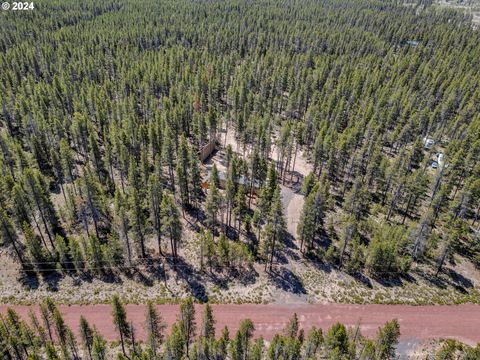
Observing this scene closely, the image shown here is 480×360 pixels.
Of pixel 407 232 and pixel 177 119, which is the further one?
pixel 177 119

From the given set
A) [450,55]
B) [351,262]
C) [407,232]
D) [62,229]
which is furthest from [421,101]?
[62,229]

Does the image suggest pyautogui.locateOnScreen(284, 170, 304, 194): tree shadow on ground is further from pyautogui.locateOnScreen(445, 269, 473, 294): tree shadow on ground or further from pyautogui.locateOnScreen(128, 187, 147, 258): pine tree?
pyautogui.locateOnScreen(128, 187, 147, 258): pine tree

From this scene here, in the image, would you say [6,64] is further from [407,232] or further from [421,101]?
[421,101]

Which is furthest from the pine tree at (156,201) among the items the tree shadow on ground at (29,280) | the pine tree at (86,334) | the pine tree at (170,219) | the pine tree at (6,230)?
the pine tree at (6,230)

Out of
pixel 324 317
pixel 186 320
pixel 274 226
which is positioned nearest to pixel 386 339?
pixel 324 317

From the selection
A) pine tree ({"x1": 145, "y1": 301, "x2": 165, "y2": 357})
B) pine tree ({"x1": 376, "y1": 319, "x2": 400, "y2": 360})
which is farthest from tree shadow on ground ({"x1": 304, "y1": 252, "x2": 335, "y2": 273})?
pine tree ({"x1": 145, "y1": 301, "x2": 165, "y2": 357})

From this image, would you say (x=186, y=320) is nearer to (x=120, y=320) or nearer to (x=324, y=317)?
(x=120, y=320)

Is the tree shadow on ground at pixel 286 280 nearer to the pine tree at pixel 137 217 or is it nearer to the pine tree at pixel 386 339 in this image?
the pine tree at pixel 386 339
